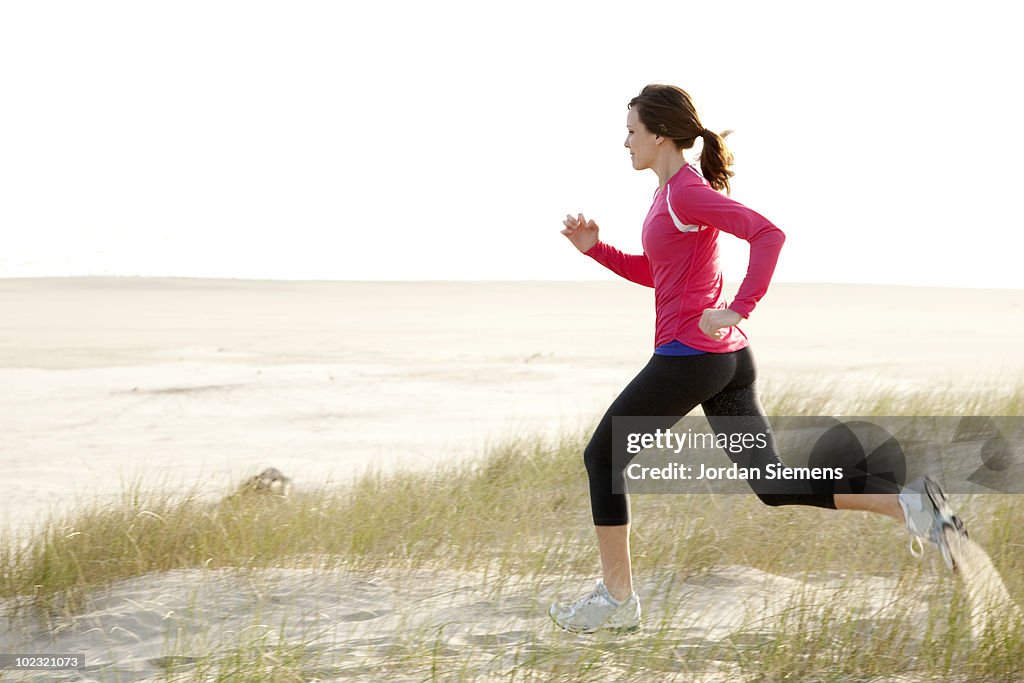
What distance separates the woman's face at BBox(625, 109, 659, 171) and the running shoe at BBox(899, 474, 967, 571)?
138 centimetres

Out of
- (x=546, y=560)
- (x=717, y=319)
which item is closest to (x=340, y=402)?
(x=546, y=560)

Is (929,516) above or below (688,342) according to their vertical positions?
below

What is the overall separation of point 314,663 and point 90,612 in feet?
3.89

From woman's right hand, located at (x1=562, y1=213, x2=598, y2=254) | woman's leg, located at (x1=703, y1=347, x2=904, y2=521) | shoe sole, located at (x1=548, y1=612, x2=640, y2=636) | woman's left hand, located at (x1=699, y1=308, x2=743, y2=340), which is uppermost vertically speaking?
woman's right hand, located at (x1=562, y1=213, x2=598, y2=254)

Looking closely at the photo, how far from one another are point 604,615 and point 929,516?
111 centimetres

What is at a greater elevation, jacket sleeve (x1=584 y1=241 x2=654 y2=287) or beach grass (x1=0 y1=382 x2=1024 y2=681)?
jacket sleeve (x1=584 y1=241 x2=654 y2=287)

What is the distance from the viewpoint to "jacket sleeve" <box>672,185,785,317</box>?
3240 millimetres

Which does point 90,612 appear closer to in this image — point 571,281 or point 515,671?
point 515,671

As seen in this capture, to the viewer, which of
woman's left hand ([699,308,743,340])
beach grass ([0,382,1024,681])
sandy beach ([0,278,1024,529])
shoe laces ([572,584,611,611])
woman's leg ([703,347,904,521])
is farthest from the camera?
sandy beach ([0,278,1024,529])

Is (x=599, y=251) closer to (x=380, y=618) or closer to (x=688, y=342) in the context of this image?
(x=688, y=342)

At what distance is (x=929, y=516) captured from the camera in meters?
3.39

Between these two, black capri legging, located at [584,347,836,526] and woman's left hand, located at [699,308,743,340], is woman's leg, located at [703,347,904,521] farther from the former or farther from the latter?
woman's left hand, located at [699,308,743,340]

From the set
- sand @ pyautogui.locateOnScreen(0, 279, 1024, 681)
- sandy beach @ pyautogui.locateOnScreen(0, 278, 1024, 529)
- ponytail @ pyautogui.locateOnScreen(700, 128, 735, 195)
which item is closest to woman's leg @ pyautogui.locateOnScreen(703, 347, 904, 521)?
sand @ pyautogui.locateOnScreen(0, 279, 1024, 681)

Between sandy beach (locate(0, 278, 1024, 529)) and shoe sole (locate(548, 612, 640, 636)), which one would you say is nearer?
shoe sole (locate(548, 612, 640, 636))
